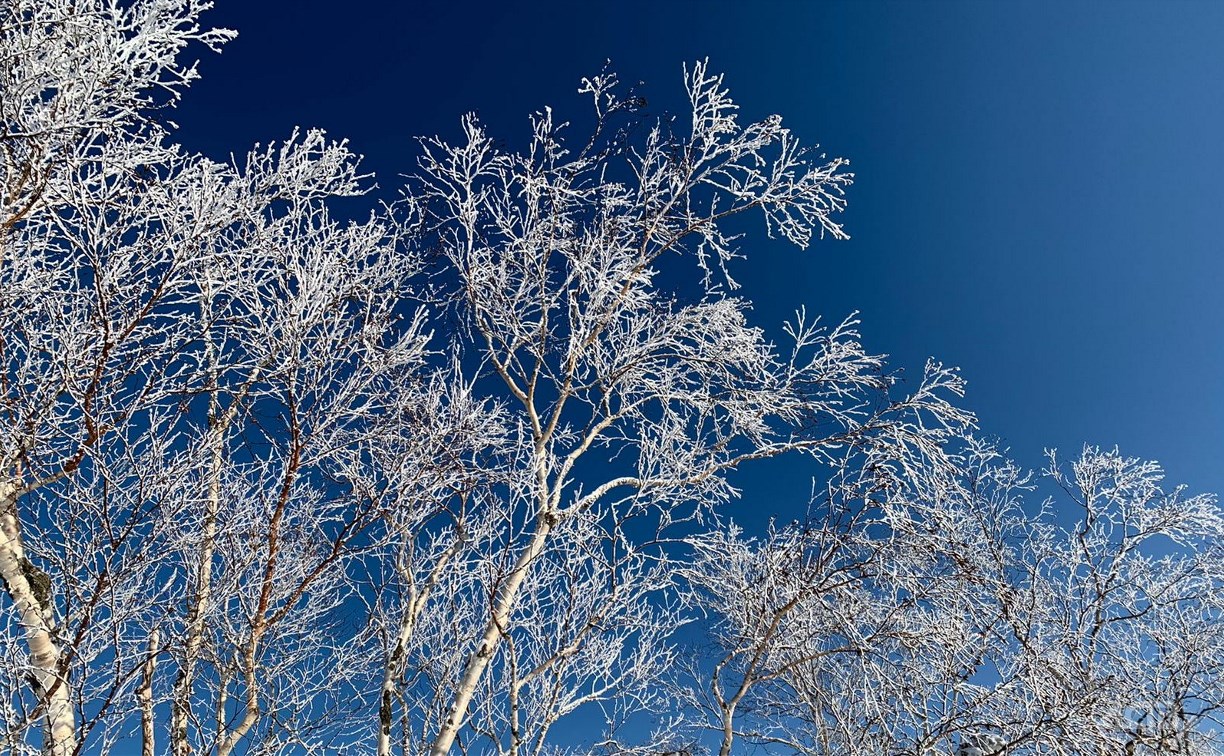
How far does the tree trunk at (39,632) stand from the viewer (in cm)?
313

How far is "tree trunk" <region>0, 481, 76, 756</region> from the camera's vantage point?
3.13 meters

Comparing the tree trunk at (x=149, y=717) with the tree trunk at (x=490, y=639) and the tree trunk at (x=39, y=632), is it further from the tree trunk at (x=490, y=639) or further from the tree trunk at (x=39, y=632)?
the tree trunk at (x=490, y=639)

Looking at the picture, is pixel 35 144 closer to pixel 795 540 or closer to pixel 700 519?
pixel 700 519

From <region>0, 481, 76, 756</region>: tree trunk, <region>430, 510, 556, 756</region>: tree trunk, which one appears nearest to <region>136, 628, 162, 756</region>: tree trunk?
<region>0, 481, 76, 756</region>: tree trunk

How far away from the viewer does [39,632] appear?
3.27 meters

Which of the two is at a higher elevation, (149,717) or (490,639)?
(490,639)

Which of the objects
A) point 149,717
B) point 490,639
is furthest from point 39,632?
point 490,639

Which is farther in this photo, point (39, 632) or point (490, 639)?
point (490, 639)

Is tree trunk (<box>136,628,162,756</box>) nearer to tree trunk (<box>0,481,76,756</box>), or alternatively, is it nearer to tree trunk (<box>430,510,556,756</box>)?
tree trunk (<box>0,481,76,756</box>)

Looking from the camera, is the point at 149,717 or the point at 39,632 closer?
the point at 39,632

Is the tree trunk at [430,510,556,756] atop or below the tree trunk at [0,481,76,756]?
Answer: atop

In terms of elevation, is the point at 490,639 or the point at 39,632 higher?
the point at 490,639

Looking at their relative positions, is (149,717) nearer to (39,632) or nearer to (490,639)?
(39,632)

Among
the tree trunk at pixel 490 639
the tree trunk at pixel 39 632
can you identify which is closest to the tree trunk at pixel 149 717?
the tree trunk at pixel 39 632
